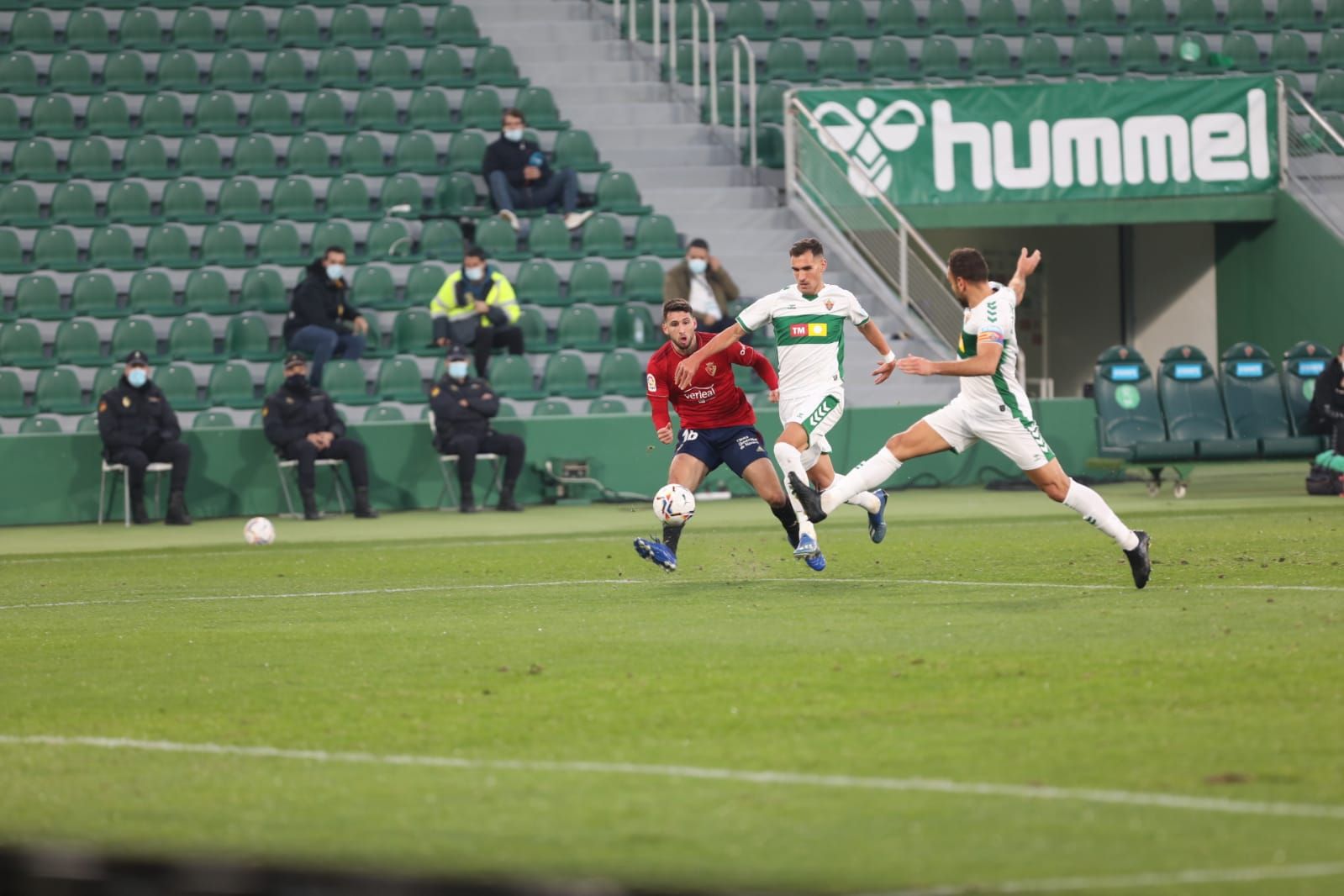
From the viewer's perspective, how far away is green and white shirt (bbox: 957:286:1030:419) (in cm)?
1155

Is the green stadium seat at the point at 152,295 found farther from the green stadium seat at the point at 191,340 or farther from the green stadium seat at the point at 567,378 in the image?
the green stadium seat at the point at 567,378

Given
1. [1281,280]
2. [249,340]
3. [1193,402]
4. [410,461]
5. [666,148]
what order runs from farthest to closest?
[666,148]
[1281,280]
[249,340]
[410,461]
[1193,402]

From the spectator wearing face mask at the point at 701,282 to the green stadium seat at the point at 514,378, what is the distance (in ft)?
7.19

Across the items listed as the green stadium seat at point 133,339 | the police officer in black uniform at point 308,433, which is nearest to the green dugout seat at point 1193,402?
the police officer in black uniform at point 308,433

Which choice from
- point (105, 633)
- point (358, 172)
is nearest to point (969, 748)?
point (105, 633)

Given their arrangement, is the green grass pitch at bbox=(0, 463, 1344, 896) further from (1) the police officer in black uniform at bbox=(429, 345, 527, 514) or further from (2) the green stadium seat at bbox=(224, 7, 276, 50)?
(2) the green stadium seat at bbox=(224, 7, 276, 50)

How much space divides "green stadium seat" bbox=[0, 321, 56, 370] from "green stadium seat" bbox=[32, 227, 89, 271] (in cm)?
151

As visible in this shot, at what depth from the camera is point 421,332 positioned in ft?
81.0

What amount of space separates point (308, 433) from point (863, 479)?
11.1m

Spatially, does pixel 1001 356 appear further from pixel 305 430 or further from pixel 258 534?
pixel 305 430

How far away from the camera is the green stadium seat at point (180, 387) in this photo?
23.6m

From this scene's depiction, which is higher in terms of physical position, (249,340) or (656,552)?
(249,340)

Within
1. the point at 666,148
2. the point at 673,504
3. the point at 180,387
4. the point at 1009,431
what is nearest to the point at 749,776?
the point at 1009,431

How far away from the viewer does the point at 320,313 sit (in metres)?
23.6
